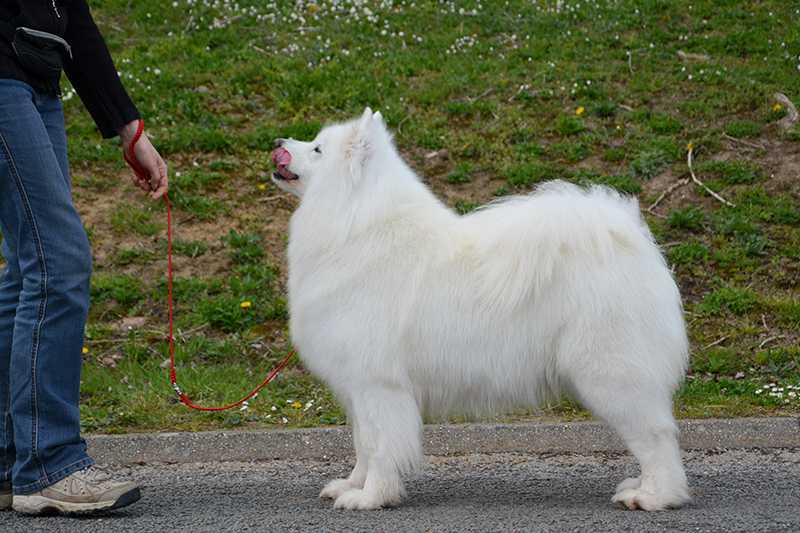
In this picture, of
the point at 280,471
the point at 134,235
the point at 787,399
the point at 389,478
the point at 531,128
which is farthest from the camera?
the point at 531,128

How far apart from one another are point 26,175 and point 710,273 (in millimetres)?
4994

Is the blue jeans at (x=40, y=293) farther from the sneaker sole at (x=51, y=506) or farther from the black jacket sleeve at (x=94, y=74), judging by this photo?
the black jacket sleeve at (x=94, y=74)

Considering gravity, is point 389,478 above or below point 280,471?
above

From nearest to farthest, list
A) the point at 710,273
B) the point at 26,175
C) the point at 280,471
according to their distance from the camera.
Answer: the point at 26,175
the point at 280,471
the point at 710,273

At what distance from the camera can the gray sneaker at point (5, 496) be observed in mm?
4379

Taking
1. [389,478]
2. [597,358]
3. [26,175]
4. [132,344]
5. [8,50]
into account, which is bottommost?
[132,344]

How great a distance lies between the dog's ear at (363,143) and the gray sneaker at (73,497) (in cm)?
169

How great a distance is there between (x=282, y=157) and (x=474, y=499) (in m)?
1.78

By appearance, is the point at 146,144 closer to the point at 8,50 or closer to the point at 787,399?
the point at 8,50

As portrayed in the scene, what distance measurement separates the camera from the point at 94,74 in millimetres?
4602

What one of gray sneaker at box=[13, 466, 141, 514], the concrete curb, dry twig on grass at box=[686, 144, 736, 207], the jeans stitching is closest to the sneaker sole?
gray sneaker at box=[13, 466, 141, 514]

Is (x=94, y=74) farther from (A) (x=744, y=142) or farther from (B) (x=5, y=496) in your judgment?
(A) (x=744, y=142)

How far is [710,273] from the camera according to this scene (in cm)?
739

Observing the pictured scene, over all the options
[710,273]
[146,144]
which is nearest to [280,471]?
[146,144]
